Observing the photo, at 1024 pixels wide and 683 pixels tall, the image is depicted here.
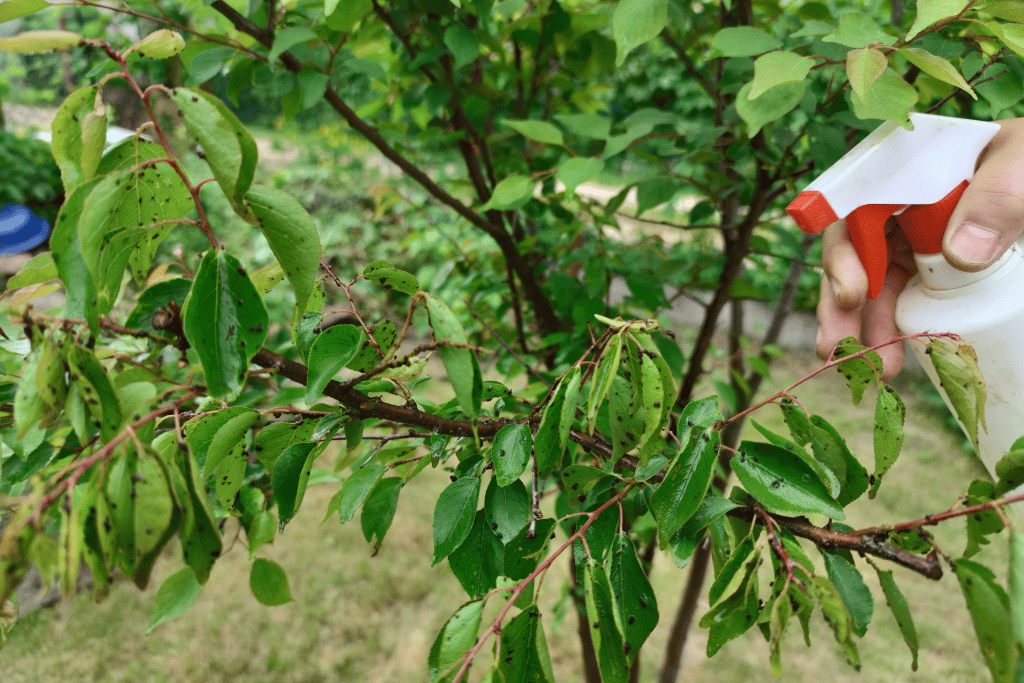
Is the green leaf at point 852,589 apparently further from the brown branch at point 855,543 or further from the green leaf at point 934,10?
the green leaf at point 934,10

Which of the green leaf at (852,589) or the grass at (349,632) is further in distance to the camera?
the grass at (349,632)

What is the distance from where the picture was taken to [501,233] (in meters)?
1.00

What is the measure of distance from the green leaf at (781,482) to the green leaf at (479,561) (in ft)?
0.58

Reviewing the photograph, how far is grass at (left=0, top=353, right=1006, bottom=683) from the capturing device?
1462 mm

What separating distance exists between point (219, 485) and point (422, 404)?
22cm

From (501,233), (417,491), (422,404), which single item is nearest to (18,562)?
(422,404)

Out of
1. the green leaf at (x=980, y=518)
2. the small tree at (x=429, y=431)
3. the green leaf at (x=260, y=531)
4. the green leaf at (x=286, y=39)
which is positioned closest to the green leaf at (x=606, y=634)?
the small tree at (x=429, y=431)

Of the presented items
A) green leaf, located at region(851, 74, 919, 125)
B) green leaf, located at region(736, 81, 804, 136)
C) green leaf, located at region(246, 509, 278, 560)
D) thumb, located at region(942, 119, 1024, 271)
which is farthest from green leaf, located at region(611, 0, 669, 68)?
green leaf, located at region(246, 509, 278, 560)

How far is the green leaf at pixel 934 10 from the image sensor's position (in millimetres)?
445

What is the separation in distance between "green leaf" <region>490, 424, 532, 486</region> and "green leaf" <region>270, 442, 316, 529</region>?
13 centimetres

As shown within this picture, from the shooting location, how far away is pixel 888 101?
471mm

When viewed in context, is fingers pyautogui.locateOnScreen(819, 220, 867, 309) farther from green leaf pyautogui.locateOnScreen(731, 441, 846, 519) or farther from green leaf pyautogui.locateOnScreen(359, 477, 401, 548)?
green leaf pyautogui.locateOnScreen(359, 477, 401, 548)

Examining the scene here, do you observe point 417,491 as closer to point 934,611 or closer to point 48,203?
point 934,611

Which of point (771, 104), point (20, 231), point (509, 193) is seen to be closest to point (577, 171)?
point (509, 193)
